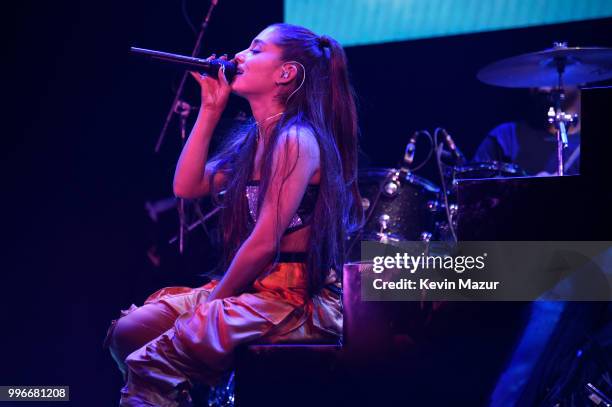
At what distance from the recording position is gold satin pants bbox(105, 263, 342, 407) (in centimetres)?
205

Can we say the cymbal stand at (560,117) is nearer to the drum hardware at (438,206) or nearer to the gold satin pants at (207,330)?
the drum hardware at (438,206)

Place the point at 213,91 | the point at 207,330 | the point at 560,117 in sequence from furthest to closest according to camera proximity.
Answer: the point at 560,117
the point at 213,91
the point at 207,330

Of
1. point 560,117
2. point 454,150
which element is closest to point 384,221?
point 454,150

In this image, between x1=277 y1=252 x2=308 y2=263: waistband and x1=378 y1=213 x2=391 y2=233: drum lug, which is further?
x1=378 y1=213 x2=391 y2=233: drum lug

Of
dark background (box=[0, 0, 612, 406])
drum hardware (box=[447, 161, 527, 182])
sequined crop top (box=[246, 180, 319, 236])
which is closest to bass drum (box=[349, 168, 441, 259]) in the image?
drum hardware (box=[447, 161, 527, 182])

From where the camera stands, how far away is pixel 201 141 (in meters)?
2.47

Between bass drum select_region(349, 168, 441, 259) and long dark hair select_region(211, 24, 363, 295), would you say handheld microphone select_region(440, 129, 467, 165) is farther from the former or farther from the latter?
long dark hair select_region(211, 24, 363, 295)

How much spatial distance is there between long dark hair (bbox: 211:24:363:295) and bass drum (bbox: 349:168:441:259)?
146 cm

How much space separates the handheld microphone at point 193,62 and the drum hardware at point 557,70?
192 centimetres

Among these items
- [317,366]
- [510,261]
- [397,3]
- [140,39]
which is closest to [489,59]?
[397,3]

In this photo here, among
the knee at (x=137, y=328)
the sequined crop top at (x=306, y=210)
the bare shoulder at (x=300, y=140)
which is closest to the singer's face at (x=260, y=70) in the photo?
the bare shoulder at (x=300, y=140)

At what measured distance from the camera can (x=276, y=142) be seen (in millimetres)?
2279

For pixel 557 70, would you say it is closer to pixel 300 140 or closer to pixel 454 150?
pixel 454 150

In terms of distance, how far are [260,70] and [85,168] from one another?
5.85 feet
